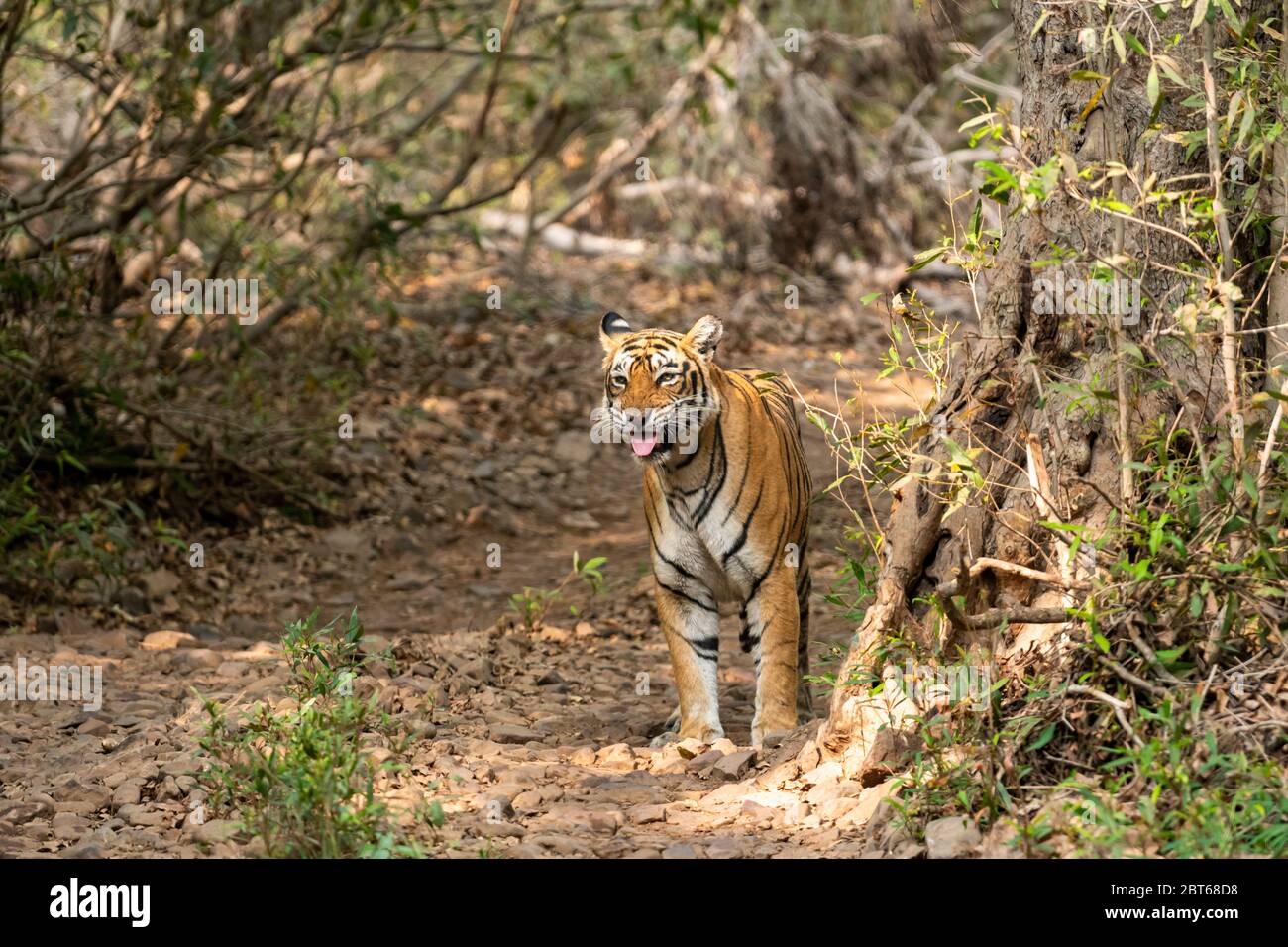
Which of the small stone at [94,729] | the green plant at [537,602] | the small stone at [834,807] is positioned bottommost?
the small stone at [834,807]

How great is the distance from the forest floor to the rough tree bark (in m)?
0.41

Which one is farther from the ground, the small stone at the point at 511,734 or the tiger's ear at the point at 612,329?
the tiger's ear at the point at 612,329

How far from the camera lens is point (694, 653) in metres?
5.91

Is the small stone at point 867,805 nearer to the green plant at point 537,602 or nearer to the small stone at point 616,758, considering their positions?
the small stone at point 616,758

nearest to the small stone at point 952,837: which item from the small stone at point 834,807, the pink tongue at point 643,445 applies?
the small stone at point 834,807

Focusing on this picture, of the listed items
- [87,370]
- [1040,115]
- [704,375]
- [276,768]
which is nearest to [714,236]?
[87,370]

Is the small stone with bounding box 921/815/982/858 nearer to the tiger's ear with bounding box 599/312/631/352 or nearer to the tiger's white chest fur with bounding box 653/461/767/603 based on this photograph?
the tiger's white chest fur with bounding box 653/461/767/603

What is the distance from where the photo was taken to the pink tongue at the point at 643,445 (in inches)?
226

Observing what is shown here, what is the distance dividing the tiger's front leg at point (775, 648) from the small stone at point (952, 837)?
166cm

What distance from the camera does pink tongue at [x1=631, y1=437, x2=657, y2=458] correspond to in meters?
5.74

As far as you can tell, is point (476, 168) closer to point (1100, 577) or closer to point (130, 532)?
point (130, 532)

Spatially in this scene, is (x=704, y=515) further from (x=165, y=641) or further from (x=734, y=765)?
(x=165, y=641)

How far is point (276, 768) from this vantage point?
420 centimetres

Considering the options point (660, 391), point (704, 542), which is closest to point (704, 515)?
point (704, 542)
